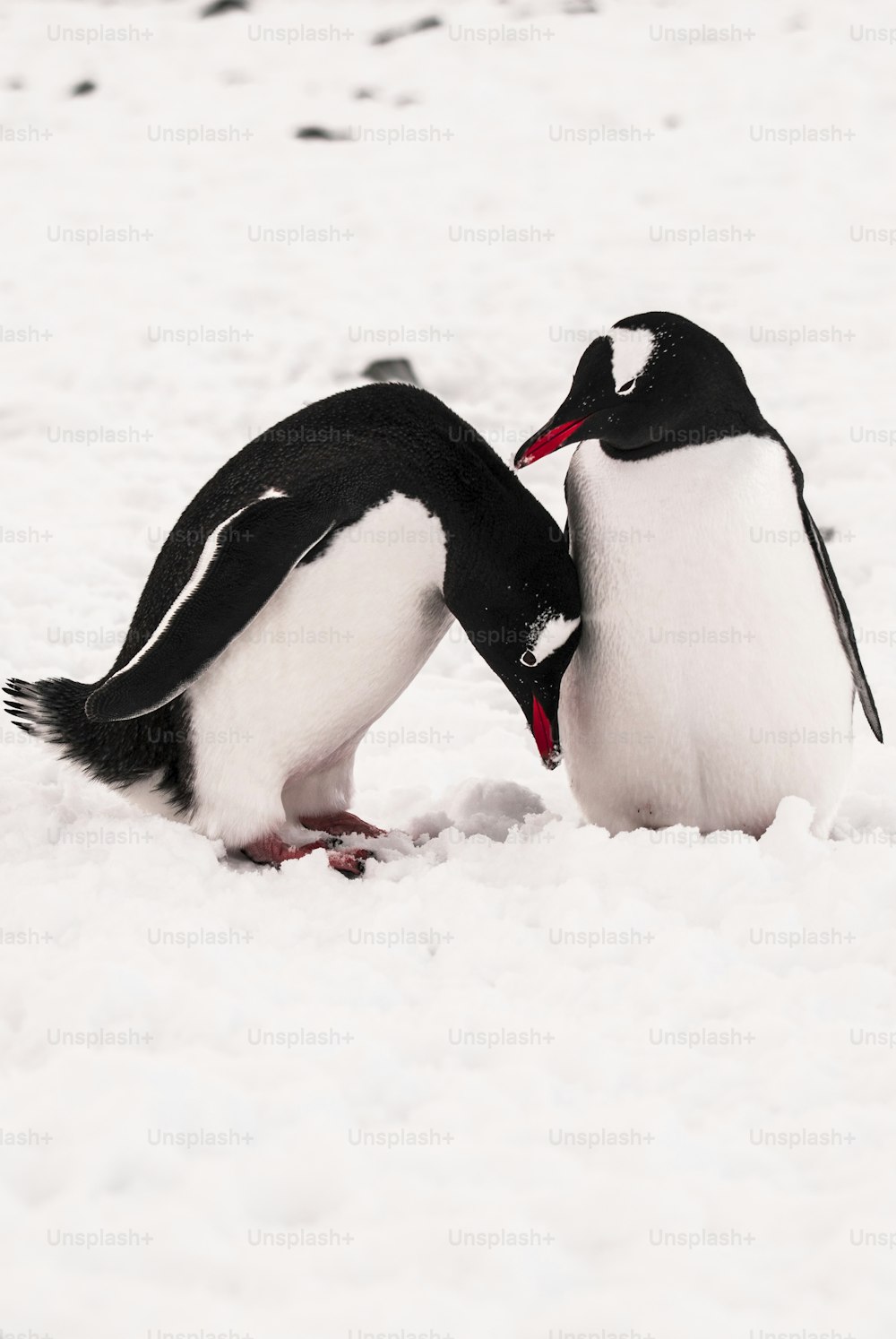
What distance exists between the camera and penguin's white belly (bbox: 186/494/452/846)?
2252mm

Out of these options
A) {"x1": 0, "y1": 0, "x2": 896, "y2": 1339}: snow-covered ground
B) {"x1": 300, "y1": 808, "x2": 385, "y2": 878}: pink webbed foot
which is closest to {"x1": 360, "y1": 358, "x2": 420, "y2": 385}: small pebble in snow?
{"x1": 0, "y1": 0, "x2": 896, "y2": 1339}: snow-covered ground

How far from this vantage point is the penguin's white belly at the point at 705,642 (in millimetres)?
2268

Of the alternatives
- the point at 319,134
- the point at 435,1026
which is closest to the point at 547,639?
the point at 435,1026

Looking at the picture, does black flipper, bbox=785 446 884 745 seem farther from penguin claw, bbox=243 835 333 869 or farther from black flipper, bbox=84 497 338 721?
penguin claw, bbox=243 835 333 869

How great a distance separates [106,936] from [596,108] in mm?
7472

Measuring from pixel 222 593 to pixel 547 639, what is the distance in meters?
0.53

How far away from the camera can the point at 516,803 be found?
9.16 feet

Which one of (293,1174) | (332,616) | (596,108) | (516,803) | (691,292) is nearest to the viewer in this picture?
(293,1174)

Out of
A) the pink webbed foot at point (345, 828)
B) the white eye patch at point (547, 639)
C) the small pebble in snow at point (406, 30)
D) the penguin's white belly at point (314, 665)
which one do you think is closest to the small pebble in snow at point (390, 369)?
the pink webbed foot at point (345, 828)

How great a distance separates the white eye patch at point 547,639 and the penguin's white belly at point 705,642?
0.29 feet

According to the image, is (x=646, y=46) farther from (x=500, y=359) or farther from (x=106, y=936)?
(x=106, y=936)

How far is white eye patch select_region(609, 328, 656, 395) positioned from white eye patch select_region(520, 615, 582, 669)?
0.38 metres

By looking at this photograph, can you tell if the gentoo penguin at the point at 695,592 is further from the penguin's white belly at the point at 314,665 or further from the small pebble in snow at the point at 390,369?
the small pebble in snow at the point at 390,369

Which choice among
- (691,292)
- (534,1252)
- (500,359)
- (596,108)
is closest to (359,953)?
(534,1252)
